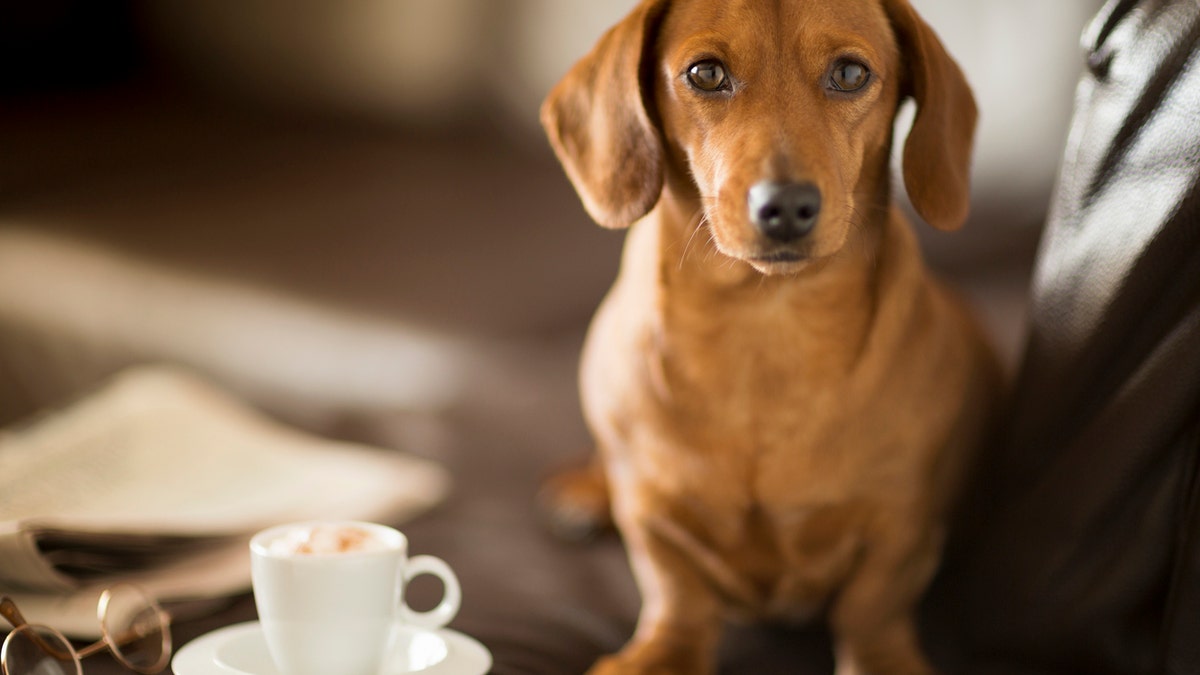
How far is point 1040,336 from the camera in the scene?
1.11 m

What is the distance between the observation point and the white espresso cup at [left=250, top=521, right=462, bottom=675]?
85 cm

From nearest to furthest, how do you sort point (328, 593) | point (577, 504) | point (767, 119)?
point (328, 593) → point (767, 119) → point (577, 504)

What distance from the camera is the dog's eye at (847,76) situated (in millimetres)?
1010

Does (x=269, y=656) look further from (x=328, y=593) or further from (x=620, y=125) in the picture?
(x=620, y=125)

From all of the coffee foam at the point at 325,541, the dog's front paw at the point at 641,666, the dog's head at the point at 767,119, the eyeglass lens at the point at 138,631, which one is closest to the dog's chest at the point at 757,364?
the dog's head at the point at 767,119

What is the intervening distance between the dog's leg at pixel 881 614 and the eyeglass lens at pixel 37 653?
699 millimetres

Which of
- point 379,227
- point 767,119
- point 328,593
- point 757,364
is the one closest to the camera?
point 328,593

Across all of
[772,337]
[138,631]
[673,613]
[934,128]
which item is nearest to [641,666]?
[673,613]

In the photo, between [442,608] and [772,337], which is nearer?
[442,608]

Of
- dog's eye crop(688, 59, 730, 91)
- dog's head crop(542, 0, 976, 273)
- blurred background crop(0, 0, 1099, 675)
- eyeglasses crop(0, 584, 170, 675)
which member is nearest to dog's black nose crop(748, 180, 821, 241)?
dog's head crop(542, 0, 976, 273)

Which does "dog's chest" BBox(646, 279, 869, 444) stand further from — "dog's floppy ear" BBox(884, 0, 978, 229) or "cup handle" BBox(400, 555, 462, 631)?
"cup handle" BBox(400, 555, 462, 631)

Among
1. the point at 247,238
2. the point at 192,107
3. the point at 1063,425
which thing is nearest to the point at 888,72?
the point at 1063,425

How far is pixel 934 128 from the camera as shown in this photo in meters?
1.05

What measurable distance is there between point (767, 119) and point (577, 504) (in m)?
0.65
